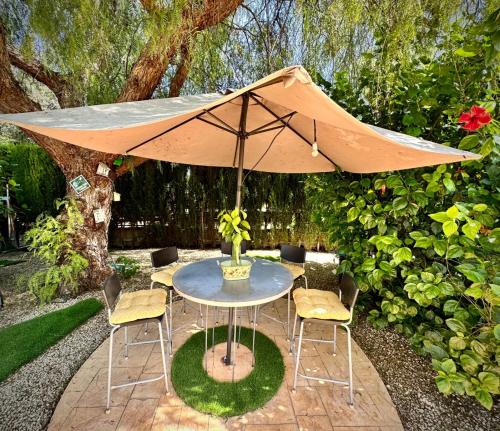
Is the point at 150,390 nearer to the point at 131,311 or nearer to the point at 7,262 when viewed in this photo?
the point at 131,311

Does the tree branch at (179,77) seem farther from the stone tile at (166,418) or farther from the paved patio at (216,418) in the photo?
the stone tile at (166,418)

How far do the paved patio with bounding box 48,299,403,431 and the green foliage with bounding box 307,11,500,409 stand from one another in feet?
1.79

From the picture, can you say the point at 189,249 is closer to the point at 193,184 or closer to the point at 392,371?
the point at 193,184

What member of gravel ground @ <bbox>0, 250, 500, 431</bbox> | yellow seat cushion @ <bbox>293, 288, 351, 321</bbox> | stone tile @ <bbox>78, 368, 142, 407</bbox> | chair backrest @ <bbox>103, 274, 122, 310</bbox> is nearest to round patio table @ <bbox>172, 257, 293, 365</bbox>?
yellow seat cushion @ <bbox>293, 288, 351, 321</bbox>

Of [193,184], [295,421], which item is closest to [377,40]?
[295,421]

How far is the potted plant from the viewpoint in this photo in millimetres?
1887

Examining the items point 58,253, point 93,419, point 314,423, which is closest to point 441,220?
point 314,423

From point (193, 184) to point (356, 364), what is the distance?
4.62 m

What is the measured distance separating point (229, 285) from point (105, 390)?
122 cm

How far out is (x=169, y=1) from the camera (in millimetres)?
2322

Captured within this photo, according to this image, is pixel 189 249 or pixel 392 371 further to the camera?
pixel 189 249

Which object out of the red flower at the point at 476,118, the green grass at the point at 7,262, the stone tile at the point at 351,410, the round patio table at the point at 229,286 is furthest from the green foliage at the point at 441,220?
the green grass at the point at 7,262

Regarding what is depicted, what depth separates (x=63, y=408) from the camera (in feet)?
6.08

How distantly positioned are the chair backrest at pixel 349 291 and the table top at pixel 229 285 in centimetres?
44
